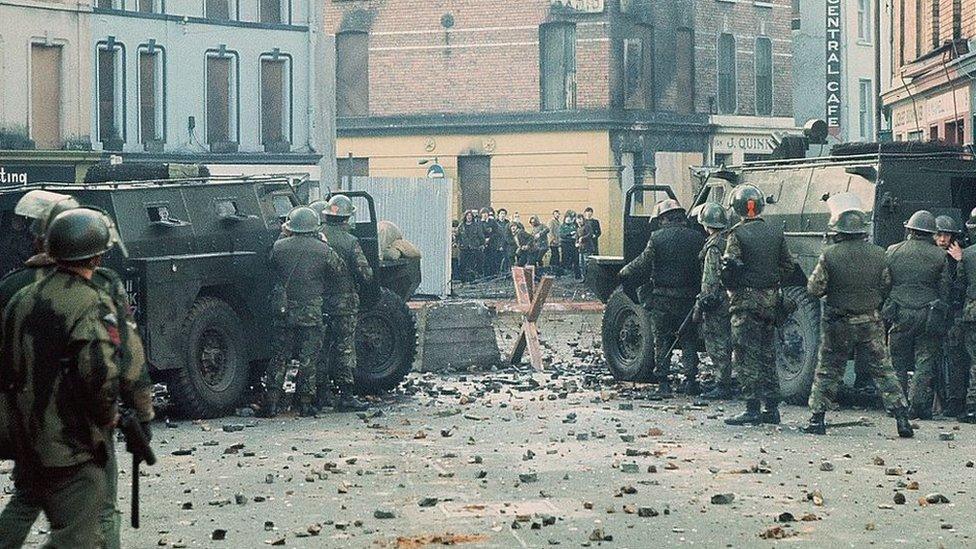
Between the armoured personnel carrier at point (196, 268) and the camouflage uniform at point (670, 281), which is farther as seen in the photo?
the camouflage uniform at point (670, 281)

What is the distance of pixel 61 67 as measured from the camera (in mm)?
37906

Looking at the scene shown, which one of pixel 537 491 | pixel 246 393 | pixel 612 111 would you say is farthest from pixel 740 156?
pixel 537 491

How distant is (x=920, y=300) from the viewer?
51.0 feet

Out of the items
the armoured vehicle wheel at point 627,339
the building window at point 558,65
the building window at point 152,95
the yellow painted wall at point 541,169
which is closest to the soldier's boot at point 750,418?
the armoured vehicle wheel at point 627,339

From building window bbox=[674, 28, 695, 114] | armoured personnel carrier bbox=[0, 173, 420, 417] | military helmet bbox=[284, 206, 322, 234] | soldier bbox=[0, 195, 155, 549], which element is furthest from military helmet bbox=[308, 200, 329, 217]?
building window bbox=[674, 28, 695, 114]

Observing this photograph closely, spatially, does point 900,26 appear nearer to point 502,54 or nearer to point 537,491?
point 502,54

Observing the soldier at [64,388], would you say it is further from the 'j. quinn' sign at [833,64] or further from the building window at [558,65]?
the 'j. quinn' sign at [833,64]

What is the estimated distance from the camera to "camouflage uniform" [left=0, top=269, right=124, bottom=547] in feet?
23.0

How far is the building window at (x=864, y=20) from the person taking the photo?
61094 millimetres

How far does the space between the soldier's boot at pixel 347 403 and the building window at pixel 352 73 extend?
110 ft

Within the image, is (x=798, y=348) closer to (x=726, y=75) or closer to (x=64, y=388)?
(x=64, y=388)

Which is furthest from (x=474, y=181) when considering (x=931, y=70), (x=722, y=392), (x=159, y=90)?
(x=722, y=392)

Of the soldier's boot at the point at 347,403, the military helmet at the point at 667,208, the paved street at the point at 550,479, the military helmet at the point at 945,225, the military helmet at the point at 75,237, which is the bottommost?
the paved street at the point at 550,479

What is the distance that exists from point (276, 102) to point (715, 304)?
89.7 feet
